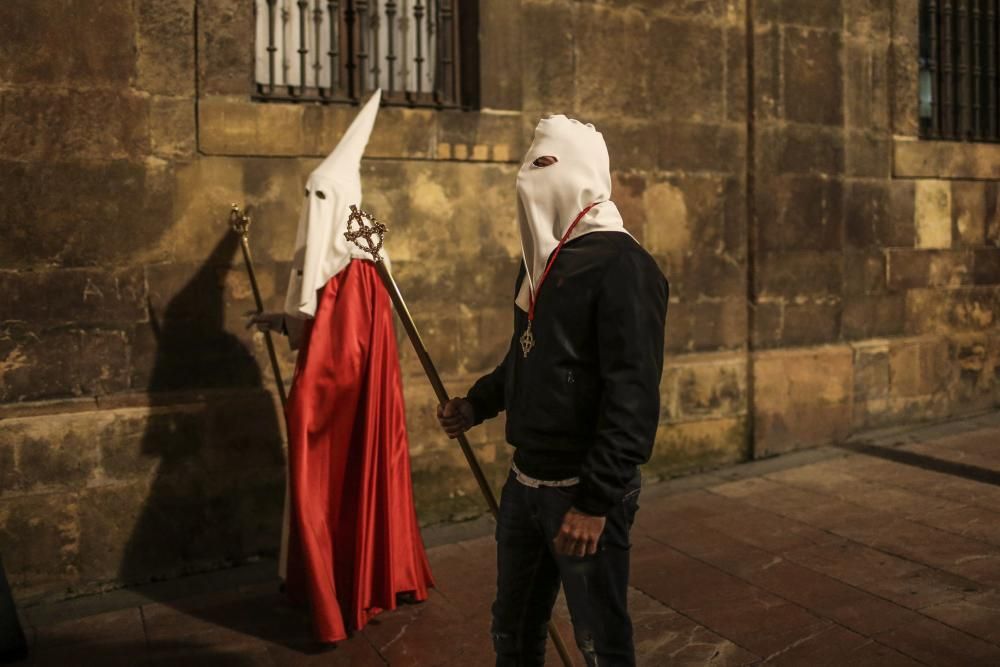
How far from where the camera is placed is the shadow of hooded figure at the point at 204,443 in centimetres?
539

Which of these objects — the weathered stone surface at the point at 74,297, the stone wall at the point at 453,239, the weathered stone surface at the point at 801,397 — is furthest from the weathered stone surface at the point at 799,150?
the weathered stone surface at the point at 74,297

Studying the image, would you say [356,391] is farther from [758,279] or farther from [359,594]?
[758,279]

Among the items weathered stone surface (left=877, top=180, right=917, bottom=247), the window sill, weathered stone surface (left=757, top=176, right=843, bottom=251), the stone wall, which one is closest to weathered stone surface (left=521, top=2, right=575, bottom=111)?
the stone wall

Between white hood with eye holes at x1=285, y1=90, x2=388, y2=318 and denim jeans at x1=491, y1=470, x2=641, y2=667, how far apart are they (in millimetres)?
1848

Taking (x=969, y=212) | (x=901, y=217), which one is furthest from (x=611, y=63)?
(x=969, y=212)

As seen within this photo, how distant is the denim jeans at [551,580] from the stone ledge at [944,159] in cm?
603

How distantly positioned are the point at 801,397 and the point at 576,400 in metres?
5.10

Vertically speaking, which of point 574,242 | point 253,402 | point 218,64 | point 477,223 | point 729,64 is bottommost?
point 253,402

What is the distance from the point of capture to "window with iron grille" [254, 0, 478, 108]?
5.88 meters

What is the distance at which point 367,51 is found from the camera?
20.2 ft

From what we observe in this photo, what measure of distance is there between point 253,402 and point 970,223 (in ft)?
20.3

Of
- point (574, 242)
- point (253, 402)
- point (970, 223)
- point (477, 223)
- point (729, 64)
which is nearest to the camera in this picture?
point (574, 242)

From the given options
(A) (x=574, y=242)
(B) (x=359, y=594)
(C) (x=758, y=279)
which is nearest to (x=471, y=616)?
(B) (x=359, y=594)

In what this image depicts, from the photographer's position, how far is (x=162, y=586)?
5.34 metres
